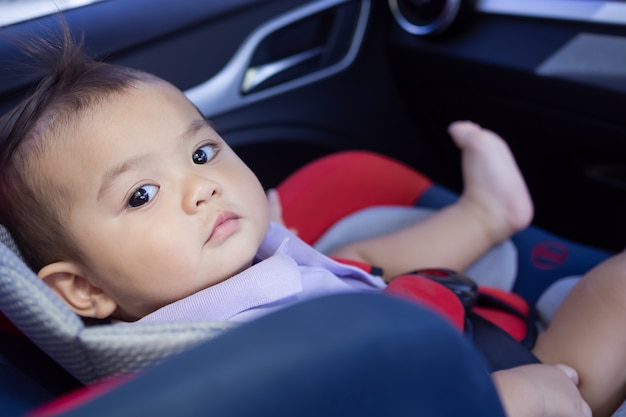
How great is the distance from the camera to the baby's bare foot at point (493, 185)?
111 centimetres

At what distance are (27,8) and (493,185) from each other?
0.85 meters

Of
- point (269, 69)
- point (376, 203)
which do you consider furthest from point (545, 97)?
point (269, 69)

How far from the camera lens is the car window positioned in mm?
1156

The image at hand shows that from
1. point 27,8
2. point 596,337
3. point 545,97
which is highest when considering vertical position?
point 27,8

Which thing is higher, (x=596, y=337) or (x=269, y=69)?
(x=269, y=69)

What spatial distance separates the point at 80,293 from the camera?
816mm

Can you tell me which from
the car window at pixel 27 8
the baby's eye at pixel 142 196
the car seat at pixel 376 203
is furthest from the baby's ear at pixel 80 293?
the car window at pixel 27 8

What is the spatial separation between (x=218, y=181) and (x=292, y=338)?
0.42m

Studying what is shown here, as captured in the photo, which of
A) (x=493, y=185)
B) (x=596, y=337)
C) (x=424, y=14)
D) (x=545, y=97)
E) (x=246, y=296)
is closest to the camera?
(x=246, y=296)

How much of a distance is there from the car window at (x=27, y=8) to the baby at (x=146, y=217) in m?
0.36

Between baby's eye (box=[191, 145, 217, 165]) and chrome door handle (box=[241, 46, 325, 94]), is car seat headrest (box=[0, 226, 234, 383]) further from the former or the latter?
chrome door handle (box=[241, 46, 325, 94])

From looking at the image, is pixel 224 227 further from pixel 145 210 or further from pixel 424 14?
pixel 424 14

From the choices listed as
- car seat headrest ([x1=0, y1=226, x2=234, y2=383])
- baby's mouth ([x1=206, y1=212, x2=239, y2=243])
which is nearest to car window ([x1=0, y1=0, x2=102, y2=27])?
baby's mouth ([x1=206, y1=212, x2=239, y2=243])

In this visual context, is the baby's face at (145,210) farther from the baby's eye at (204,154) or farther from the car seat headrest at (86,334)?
the car seat headrest at (86,334)
